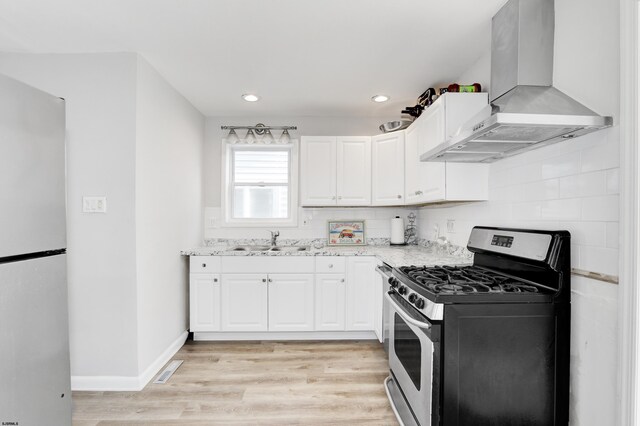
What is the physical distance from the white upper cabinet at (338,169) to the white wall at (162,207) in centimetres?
122

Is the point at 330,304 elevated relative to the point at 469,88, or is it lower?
lower

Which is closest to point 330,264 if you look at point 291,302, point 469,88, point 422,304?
point 291,302

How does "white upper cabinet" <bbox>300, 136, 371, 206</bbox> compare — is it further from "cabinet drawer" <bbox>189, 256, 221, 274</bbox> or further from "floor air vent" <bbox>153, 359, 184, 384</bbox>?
"floor air vent" <bbox>153, 359, 184, 384</bbox>

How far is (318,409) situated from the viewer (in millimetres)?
2084

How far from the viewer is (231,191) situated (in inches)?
153

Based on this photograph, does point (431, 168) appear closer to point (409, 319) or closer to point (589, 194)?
point (589, 194)

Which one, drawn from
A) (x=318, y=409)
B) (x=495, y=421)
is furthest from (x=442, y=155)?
(x=318, y=409)

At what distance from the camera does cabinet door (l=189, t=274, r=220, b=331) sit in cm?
310

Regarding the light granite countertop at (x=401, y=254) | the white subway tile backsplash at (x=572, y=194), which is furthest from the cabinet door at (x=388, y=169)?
the white subway tile backsplash at (x=572, y=194)

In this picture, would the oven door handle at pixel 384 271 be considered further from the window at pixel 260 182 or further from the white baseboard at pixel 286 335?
the window at pixel 260 182

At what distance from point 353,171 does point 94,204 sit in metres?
2.33

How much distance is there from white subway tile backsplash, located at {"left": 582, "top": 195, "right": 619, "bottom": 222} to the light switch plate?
282 cm

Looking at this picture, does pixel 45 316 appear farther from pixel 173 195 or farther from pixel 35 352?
pixel 173 195

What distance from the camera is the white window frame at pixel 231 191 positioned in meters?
3.80
